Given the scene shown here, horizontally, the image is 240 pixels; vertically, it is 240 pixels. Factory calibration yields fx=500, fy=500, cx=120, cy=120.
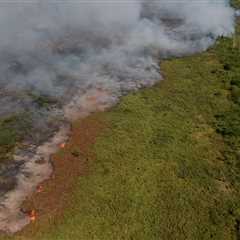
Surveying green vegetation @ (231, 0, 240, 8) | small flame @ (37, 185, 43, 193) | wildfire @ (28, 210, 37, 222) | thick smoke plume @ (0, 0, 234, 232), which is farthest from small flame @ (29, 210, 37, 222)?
green vegetation @ (231, 0, 240, 8)

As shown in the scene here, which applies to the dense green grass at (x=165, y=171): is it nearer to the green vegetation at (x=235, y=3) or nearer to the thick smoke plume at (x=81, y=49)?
the thick smoke plume at (x=81, y=49)

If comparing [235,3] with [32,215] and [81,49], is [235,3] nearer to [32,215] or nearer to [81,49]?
[81,49]

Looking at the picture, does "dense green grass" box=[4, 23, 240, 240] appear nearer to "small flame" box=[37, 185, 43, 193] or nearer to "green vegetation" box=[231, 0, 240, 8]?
"small flame" box=[37, 185, 43, 193]

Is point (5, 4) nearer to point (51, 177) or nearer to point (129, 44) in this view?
point (129, 44)

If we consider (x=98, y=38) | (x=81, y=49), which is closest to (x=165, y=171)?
(x=81, y=49)

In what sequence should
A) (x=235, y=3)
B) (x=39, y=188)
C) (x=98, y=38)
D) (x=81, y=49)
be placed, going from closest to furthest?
(x=39, y=188)
(x=81, y=49)
(x=98, y=38)
(x=235, y=3)
